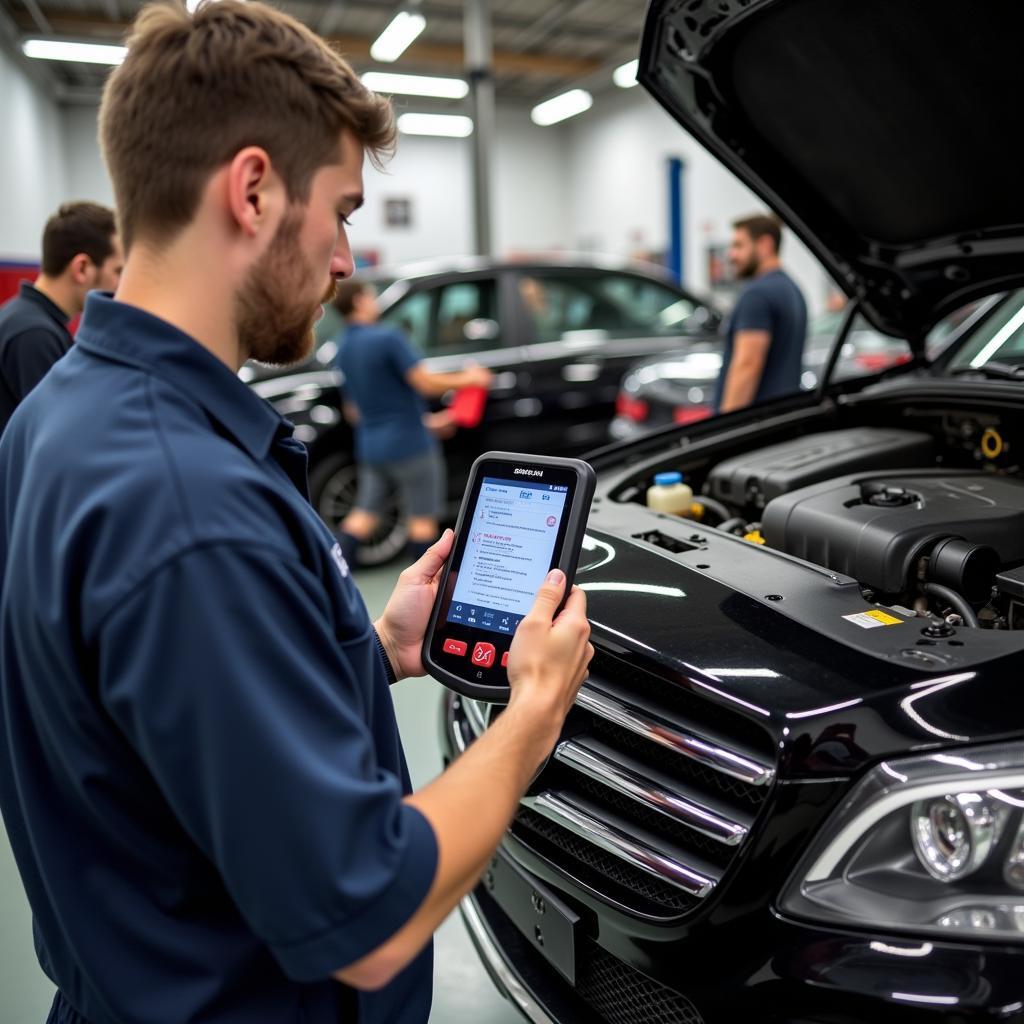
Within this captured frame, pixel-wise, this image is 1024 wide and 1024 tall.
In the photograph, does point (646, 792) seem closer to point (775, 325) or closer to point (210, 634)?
point (210, 634)

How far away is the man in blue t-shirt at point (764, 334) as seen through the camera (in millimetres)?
3883

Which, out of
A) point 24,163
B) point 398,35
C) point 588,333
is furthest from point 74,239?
point 398,35

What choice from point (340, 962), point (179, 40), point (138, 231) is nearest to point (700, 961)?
point (340, 962)

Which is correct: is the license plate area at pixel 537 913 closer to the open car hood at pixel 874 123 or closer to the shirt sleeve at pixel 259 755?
the shirt sleeve at pixel 259 755

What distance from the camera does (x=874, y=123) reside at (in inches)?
80.8

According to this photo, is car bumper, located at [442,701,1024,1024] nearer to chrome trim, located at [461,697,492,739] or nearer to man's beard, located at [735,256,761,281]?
chrome trim, located at [461,697,492,739]

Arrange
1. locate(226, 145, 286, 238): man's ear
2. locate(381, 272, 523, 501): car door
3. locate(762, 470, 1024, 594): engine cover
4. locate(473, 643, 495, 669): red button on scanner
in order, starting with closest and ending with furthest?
locate(226, 145, 286, 238): man's ear, locate(473, 643, 495, 669): red button on scanner, locate(762, 470, 1024, 594): engine cover, locate(381, 272, 523, 501): car door

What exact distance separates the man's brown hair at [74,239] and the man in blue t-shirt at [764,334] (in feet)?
7.44

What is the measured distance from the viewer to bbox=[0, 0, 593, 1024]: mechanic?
2.34ft

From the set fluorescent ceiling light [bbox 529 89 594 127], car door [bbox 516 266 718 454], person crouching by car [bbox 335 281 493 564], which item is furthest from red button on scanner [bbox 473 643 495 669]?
fluorescent ceiling light [bbox 529 89 594 127]

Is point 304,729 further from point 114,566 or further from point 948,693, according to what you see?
point 948,693

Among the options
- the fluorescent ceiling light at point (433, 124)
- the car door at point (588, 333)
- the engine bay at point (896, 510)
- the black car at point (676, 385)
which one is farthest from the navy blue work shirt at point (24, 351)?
the fluorescent ceiling light at point (433, 124)

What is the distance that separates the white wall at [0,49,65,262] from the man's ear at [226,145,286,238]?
9366mm

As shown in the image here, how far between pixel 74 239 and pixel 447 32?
10.7 meters
